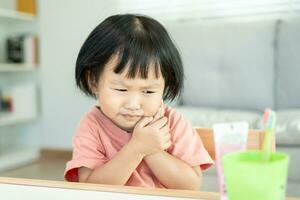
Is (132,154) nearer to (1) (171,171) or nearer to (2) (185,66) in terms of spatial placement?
(1) (171,171)

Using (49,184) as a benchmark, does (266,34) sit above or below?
above

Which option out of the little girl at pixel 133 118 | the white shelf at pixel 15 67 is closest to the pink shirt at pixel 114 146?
the little girl at pixel 133 118

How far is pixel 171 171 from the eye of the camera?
793 mm

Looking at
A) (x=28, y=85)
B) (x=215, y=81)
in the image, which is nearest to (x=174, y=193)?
(x=215, y=81)

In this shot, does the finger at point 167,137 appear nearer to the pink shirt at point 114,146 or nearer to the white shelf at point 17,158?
the pink shirt at point 114,146

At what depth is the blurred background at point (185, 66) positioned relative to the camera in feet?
8.59

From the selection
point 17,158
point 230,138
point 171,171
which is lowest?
point 17,158

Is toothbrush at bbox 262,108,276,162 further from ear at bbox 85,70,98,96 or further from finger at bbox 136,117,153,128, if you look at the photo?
ear at bbox 85,70,98,96

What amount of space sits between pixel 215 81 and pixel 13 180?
216cm

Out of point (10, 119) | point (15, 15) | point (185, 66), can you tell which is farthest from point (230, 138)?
point (15, 15)

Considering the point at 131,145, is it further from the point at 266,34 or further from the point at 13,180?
the point at 266,34

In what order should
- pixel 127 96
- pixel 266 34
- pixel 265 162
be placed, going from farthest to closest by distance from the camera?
pixel 266 34, pixel 127 96, pixel 265 162

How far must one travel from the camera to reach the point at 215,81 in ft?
8.95

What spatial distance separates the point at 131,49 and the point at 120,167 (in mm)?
187
